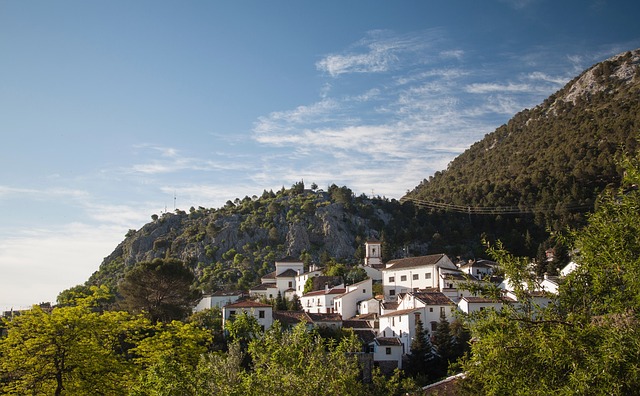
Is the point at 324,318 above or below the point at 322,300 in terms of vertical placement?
below

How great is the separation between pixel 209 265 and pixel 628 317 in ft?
329

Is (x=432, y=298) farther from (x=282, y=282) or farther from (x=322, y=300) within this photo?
(x=282, y=282)

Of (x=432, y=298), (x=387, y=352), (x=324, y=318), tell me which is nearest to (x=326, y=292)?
→ (x=324, y=318)

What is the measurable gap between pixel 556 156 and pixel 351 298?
78.8m

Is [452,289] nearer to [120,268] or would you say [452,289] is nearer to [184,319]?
[184,319]

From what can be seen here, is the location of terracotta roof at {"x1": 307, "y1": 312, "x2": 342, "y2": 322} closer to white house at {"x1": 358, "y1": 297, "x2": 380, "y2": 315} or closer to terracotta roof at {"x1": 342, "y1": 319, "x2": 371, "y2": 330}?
terracotta roof at {"x1": 342, "y1": 319, "x2": 371, "y2": 330}

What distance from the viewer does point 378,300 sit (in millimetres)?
65125

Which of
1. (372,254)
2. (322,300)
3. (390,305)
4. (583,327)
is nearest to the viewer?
(583,327)

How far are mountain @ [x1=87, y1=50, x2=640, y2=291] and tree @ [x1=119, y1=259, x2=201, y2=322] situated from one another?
97.5 ft

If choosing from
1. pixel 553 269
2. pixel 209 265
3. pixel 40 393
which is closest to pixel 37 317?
pixel 40 393

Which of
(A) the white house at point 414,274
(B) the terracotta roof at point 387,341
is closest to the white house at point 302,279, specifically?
(A) the white house at point 414,274

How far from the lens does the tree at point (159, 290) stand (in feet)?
186

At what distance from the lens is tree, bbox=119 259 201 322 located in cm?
5656

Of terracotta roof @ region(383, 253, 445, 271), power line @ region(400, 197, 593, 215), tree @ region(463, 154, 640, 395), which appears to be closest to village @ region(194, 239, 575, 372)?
terracotta roof @ region(383, 253, 445, 271)
